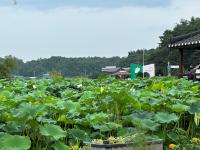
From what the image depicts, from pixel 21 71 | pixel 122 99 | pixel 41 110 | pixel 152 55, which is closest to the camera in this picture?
pixel 41 110

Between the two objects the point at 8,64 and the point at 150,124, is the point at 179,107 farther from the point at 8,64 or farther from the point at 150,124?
the point at 8,64

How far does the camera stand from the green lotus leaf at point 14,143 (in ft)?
10.7

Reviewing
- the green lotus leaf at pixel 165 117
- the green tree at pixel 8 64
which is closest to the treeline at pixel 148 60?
the green tree at pixel 8 64

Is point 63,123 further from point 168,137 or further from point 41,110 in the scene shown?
point 168,137

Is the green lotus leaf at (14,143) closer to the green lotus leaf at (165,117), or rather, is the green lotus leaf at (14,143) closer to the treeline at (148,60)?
the green lotus leaf at (165,117)

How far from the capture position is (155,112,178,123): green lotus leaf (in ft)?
13.2

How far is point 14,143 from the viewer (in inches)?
129

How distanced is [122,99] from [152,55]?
2518 inches

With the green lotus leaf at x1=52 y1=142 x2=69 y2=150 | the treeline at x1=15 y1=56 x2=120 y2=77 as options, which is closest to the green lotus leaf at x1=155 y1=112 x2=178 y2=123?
the green lotus leaf at x1=52 y1=142 x2=69 y2=150

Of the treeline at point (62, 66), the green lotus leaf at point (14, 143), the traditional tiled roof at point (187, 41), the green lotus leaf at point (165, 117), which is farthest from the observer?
the treeline at point (62, 66)

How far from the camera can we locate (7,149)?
322cm

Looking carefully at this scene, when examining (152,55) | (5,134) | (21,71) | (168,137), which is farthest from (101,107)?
(152,55)

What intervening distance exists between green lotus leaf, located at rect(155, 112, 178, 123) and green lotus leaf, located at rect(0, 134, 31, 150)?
1.20 m

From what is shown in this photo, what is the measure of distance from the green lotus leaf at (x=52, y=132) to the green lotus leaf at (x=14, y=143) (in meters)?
0.19
